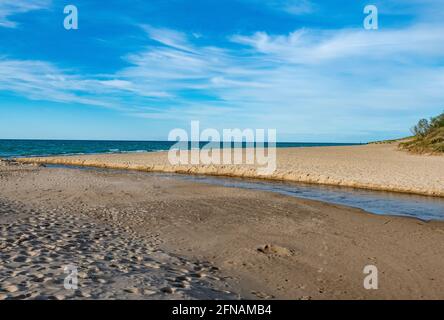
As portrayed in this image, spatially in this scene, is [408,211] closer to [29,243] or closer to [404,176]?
[404,176]

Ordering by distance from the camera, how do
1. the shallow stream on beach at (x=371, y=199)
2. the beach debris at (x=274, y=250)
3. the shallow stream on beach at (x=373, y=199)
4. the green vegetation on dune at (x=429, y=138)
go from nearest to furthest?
the beach debris at (x=274, y=250), the shallow stream on beach at (x=371, y=199), the shallow stream on beach at (x=373, y=199), the green vegetation on dune at (x=429, y=138)

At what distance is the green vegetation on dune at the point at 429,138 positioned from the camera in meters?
40.1

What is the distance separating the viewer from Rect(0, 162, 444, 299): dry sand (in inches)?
265

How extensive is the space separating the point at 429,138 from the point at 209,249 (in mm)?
44074

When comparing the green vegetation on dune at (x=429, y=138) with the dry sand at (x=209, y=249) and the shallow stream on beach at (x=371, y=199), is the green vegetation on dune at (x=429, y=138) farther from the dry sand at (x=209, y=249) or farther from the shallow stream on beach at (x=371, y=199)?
the dry sand at (x=209, y=249)

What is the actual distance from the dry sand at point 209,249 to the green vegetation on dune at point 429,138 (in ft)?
100

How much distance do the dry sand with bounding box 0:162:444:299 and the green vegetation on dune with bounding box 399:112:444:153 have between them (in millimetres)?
30622

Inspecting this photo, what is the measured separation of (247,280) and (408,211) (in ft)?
36.7

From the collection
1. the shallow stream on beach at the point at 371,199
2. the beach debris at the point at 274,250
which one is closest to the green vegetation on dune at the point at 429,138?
the shallow stream on beach at the point at 371,199

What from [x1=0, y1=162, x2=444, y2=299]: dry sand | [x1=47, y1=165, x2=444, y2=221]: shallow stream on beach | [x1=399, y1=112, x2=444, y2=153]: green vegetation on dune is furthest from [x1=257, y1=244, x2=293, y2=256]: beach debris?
[x1=399, y1=112, x2=444, y2=153]: green vegetation on dune

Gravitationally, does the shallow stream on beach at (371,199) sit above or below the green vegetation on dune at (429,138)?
below

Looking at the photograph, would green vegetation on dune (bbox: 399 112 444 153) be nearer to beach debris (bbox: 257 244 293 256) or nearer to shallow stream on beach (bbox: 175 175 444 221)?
shallow stream on beach (bbox: 175 175 444 221)

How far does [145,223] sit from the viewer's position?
40.3 ft
